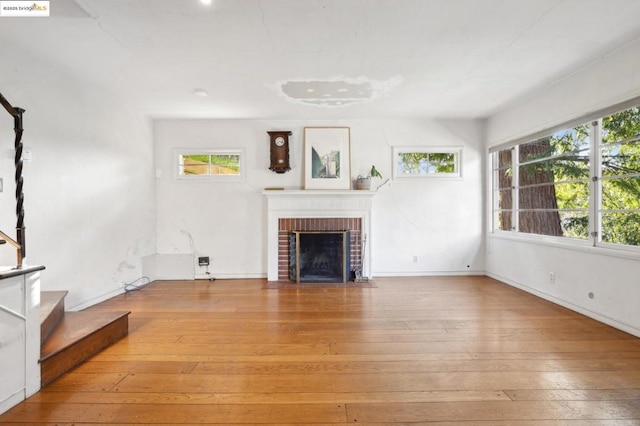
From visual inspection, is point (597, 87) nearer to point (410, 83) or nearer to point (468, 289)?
point (410, 83)

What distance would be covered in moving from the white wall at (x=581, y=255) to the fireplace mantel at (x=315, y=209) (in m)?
2.01

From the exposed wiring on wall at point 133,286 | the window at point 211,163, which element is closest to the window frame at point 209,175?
the window at point 211,163

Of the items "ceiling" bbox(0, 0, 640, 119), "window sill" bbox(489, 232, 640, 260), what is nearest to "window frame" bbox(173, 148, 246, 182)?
"ceiling" bbox(0, 0, 640, 119)

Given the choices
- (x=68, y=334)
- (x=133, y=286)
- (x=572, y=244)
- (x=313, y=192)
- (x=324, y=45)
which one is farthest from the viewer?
(x=313, y=192)

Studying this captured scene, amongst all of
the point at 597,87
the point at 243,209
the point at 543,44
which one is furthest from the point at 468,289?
the point at 243,209

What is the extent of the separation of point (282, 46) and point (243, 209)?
266 cm

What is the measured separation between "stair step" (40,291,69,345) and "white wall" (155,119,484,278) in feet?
6.84

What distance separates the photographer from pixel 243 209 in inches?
180

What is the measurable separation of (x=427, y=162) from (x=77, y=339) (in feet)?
15.2

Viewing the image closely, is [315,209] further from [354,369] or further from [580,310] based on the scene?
[580,310]

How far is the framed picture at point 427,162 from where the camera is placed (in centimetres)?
460

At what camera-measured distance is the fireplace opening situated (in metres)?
4.32

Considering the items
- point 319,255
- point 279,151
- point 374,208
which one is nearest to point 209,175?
point 279,151

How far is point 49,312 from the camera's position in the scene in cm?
213
